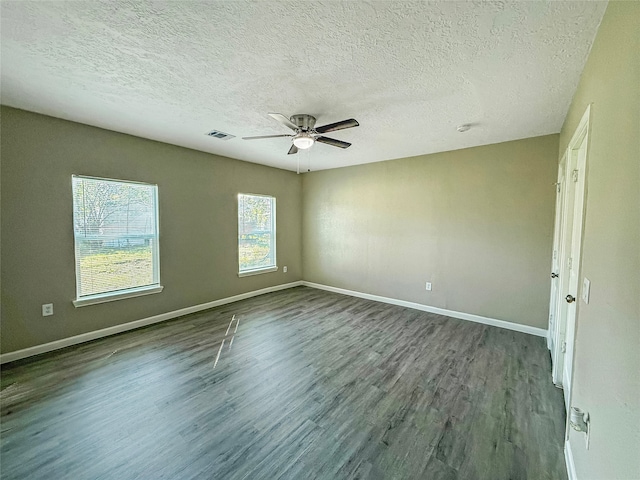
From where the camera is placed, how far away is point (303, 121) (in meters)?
2.76

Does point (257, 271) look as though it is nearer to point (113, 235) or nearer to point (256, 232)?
point (256, 232)

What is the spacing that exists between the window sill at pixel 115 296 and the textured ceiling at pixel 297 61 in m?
2.08

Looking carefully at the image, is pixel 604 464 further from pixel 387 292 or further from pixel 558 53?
pixel 387 292

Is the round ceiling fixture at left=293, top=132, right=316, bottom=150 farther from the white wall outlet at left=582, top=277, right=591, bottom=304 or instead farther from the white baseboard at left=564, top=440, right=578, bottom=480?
the white baseboard at left=564, top=440, right=578, bottom=480

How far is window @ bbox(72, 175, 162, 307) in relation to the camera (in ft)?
10.3

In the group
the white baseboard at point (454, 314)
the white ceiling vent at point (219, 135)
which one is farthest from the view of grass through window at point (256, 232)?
the white baseboard at point (454, 314)

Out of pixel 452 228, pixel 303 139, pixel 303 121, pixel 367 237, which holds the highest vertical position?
pixel 303 121

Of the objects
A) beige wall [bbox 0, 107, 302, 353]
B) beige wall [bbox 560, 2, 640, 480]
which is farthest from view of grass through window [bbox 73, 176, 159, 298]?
beige wall [bbox 560, 2, 640, 480]

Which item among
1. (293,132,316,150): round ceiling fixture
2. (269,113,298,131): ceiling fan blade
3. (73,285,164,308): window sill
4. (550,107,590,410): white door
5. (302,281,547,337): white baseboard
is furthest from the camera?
(302,281,547,337): white baseboard

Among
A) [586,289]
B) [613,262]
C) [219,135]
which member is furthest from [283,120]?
[586,289]

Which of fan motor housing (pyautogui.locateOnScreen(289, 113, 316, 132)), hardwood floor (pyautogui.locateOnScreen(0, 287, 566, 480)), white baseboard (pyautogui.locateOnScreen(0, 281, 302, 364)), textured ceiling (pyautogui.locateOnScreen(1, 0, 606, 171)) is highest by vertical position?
textured ceiling (pyautogui.locateOnScreen(1, 0, 606, 171))

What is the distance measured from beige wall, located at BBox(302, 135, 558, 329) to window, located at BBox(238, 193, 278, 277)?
3.65 ft

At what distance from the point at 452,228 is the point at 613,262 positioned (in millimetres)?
3049

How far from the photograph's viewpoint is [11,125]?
8.69 feet
